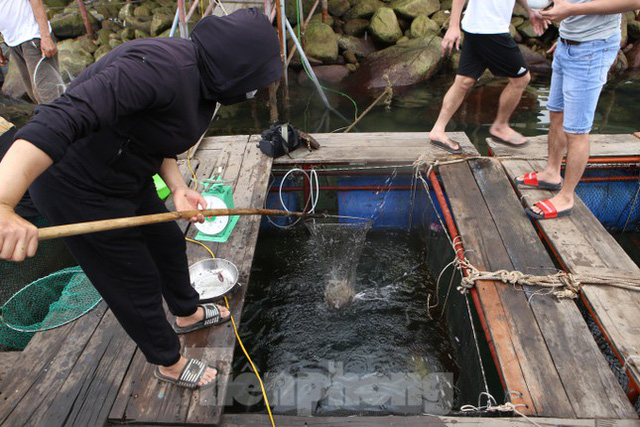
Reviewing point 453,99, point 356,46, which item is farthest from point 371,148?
point 356,46

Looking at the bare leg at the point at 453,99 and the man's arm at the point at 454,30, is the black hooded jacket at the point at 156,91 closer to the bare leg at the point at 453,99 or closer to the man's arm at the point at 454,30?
the man's arm at the point at 454,30

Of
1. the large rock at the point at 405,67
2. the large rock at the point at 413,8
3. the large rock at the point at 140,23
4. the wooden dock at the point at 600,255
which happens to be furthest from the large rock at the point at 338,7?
the wooden dock at the point at 600,255

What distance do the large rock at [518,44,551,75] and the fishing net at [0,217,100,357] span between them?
37.3 feet

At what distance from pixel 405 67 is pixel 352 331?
798 centimetres

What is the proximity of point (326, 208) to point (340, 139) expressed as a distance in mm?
956

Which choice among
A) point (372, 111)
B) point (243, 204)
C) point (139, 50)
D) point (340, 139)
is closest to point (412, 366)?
point (243, 204)

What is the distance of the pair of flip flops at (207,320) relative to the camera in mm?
Result: 2881

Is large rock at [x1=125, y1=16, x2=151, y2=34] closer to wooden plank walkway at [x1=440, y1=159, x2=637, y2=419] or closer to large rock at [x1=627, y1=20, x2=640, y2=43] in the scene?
wooden plank walkway at [x1=440, y1=159, x2=637, y2=419]

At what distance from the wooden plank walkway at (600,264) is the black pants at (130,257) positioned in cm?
272

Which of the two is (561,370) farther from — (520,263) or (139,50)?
(139,50)

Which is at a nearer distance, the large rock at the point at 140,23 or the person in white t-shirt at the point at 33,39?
the person in white t-shirt at the point at 33,39

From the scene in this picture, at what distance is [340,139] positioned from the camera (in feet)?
18.0

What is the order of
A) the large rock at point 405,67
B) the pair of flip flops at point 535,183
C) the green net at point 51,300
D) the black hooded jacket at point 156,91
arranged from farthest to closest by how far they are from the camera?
the large rock at point 405,67 → the pair of flip flops at point 535,183 → the green net at point 51,300 → the black hooded jacket at point 156,91

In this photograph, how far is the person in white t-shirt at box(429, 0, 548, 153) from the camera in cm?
403
